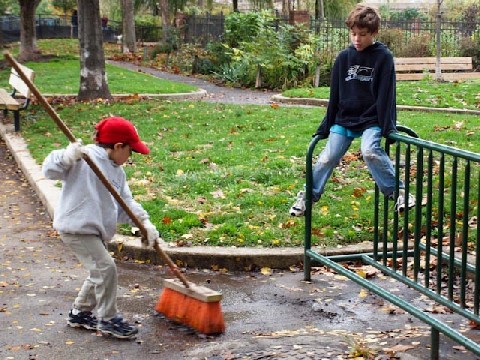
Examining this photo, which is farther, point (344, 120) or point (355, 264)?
point (355, 264)

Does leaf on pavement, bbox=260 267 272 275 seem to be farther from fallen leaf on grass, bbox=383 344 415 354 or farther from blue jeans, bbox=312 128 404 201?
fallen leaf on grass, bbox=383 344 415 354

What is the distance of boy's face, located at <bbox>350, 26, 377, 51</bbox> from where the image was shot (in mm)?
6082

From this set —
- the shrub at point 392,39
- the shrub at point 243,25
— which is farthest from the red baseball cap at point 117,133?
the shrub at point 392,39

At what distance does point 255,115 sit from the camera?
14289 millimetres

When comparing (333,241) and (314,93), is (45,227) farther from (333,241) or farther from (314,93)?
(314,93)

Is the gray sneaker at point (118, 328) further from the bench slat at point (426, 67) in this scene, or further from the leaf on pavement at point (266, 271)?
the bench slat at point (426, 67)

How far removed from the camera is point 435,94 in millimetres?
16641

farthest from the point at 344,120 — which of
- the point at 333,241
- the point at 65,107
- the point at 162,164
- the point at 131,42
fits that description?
the point at 131,42

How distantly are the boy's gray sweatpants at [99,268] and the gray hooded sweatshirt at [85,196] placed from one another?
60mm

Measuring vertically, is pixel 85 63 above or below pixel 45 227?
above

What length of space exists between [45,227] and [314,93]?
10.2 m

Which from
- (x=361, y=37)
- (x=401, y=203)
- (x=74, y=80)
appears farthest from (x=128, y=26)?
(x=401, y=203)

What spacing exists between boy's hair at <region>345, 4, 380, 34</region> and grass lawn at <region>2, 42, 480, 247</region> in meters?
1.85

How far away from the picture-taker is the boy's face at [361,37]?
20.0 feet
